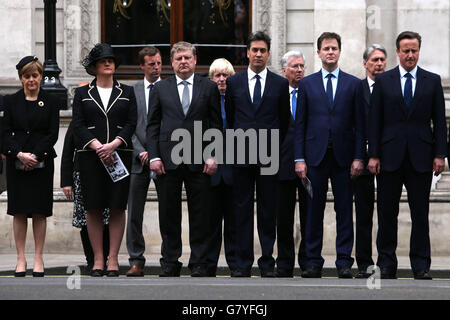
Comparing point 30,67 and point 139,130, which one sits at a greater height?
point 30,67

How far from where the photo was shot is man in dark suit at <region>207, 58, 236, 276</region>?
1158 cm

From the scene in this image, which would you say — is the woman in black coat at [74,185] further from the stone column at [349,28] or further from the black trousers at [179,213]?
the stone column at [349,28]

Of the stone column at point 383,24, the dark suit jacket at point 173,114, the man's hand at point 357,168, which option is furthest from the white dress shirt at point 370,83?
the stone column at point 383,24

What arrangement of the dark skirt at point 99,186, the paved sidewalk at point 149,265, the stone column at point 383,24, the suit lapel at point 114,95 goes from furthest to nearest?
the stone column at point 383,24 < the paved sidewalk at point 149,265 < the suit lapel at point 114,95 < the dark skirt at point 99,186

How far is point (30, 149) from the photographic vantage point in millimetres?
11742

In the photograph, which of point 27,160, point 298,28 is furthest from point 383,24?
point 27,160

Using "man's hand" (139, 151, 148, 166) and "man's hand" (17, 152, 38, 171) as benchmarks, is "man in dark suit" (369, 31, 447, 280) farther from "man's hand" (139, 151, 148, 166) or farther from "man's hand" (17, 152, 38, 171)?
"man's hand" (17, 152, 38, 171)

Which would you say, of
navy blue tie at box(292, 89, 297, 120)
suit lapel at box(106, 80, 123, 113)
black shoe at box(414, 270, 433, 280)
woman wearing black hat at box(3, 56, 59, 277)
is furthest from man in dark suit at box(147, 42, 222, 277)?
black shoe at box(414, 270, 433, 280)

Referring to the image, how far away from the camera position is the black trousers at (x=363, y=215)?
11.7 metres

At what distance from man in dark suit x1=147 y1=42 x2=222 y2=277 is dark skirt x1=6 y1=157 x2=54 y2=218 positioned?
3.48 feet

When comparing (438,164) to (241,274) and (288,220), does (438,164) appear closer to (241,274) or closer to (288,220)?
(288,220)

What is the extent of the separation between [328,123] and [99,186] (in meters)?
2.12

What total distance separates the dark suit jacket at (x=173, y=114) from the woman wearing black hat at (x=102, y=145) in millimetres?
376
